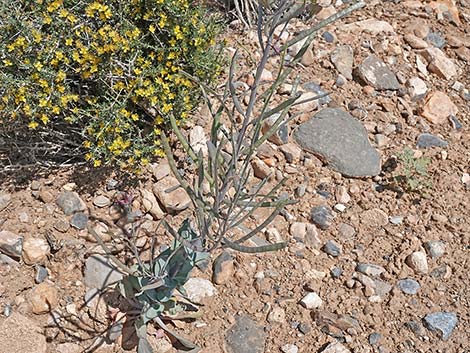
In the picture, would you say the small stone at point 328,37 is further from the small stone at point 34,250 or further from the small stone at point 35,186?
the small stone at point 34,250

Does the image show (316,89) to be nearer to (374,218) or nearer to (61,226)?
(374,218)

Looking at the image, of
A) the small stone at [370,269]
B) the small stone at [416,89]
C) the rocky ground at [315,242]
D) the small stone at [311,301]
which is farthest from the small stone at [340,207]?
the small stone at [416,89]

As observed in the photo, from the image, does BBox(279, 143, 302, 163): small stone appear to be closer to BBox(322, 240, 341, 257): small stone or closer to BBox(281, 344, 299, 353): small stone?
BBox(322, 240, 341, 257): small stone

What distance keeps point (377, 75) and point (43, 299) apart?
7.83ft

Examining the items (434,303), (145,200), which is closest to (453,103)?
(434,303)

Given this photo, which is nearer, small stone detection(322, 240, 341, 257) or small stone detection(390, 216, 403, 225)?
small stone detection(322, 240, 341, 257)

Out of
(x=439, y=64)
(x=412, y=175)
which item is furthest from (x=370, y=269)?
(x=439, y=64)

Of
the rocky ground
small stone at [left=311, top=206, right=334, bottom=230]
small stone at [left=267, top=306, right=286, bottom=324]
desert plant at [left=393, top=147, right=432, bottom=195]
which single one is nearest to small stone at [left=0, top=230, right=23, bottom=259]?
the rocky ground

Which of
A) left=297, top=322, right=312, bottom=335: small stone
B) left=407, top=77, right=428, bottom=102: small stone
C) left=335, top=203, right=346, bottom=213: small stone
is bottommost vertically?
left=297, top=322, right=312, bottom=335: small stone

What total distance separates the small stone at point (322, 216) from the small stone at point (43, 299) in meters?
1.30

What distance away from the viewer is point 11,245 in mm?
2848

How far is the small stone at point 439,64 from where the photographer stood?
13.2 feet

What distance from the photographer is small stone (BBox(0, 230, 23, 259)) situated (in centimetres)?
285

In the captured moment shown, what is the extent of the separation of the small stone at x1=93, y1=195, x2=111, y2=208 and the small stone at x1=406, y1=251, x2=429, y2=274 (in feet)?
4.93
